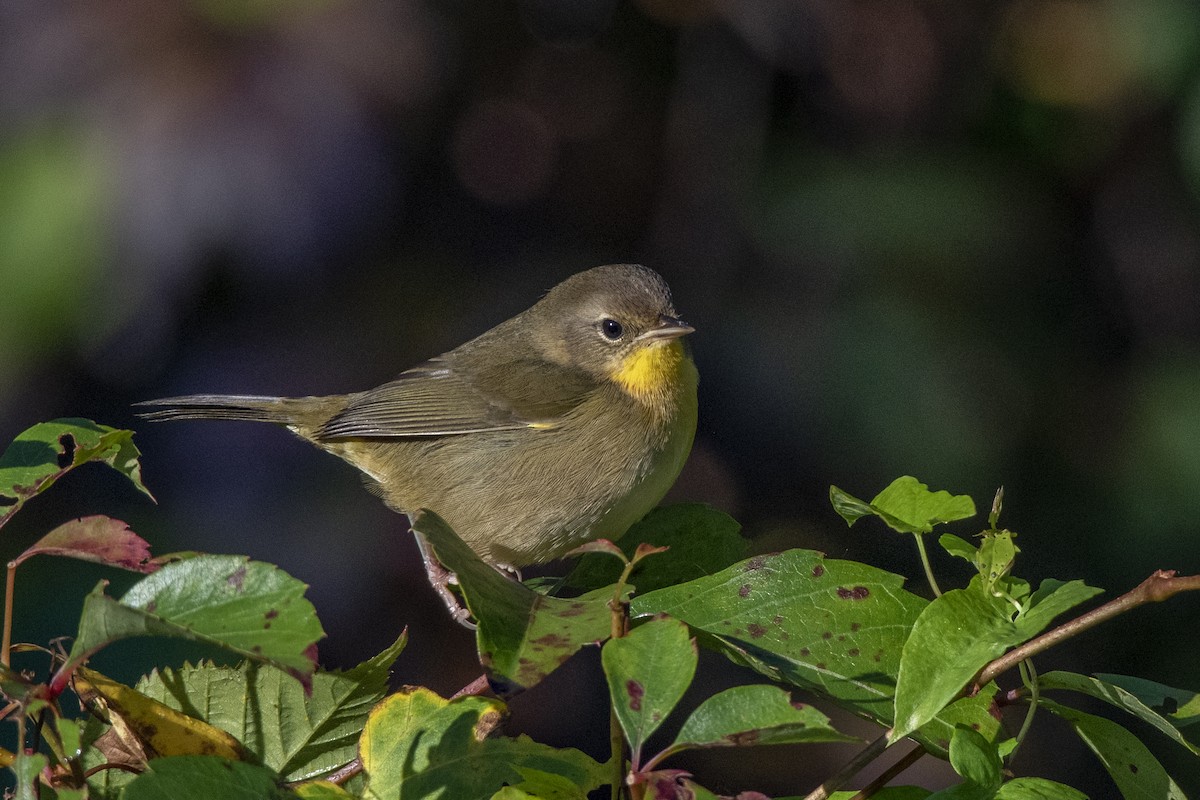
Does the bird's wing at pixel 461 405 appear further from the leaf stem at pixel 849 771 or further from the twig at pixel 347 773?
the leaf stem at pixel 849 771

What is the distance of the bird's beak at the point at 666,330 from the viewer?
350cm

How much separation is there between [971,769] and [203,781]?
75 centimetres

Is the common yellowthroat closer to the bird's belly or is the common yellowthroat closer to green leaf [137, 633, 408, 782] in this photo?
the bird's belly

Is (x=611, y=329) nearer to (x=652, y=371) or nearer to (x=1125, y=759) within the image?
(x=652, y=371)

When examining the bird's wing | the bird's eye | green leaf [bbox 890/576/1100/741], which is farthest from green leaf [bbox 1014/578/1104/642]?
the bird's eye

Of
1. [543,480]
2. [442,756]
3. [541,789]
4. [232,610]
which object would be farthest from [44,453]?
[543,480]

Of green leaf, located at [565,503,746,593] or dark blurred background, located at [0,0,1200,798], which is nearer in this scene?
green leaf, located at [565,503,746,593]

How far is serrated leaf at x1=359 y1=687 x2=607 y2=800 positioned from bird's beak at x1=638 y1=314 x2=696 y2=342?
2191mm

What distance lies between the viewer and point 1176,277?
5.51 m

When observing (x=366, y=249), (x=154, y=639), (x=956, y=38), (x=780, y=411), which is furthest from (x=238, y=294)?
(x=956, y=38)

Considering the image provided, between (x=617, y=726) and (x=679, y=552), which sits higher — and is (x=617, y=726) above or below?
above

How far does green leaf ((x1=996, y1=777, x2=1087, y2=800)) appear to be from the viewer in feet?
3.91

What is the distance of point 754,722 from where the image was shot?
1.12 meters

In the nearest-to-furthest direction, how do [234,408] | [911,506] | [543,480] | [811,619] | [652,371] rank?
[911,506] → [811,619] → [543,480] → [652,371] → [234,408]
